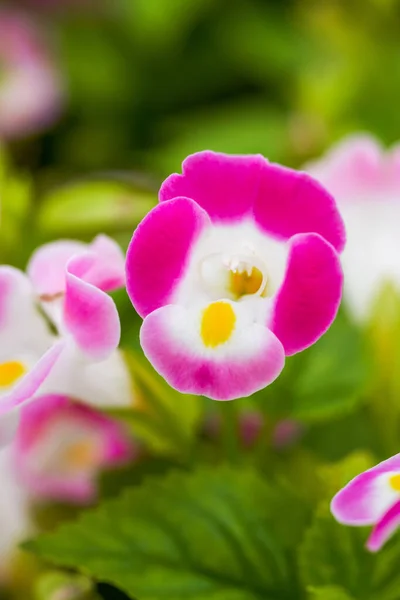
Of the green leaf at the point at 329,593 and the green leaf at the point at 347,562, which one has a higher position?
the green leaf at the point at 347,562

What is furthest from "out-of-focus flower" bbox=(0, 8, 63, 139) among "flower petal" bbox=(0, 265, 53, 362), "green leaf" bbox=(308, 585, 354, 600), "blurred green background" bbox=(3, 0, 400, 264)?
"green leaf" bbox=(308, 585, 354, 600)

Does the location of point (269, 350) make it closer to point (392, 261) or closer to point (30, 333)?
point (30, 333)

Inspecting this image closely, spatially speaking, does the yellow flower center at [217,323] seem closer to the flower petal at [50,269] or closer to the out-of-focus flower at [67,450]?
the flower petal at [50,269]

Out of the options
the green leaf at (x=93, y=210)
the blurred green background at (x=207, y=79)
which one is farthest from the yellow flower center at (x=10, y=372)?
the blurred green background at (x=207, y=79)

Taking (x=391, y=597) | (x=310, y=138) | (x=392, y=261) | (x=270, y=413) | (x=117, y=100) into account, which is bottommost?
(x=391, y=597)

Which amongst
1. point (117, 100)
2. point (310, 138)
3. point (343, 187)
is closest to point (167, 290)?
point (343, 187)

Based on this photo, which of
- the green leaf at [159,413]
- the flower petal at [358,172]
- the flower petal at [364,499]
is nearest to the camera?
the flower petal at [364,499]

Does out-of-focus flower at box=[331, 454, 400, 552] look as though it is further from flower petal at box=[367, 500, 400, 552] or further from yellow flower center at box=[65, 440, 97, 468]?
yellow flower center at box=[65, 440, 97, 468]
